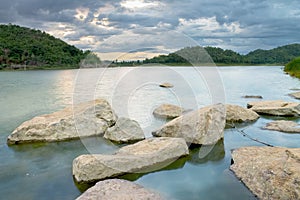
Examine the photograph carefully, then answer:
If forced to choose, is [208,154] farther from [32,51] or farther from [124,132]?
[32,51]

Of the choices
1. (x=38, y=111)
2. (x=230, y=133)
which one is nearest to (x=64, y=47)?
(x=38, y=111)

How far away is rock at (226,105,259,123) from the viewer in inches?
417

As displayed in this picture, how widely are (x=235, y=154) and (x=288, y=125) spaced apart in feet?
12.9

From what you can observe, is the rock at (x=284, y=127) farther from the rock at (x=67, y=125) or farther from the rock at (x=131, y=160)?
the rock at (x=67, y=125)

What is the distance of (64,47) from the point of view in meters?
71.3

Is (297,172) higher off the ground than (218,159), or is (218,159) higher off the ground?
(297,172)

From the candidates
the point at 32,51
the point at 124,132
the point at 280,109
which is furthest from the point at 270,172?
the point at 32,51

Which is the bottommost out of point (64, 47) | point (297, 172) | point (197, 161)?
point (197, 161)

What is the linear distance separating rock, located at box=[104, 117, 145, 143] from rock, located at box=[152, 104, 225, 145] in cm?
72

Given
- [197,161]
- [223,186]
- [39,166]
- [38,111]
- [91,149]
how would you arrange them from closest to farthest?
[223,186] < [39,166] < [197,161] < [91,149] < [38,111]

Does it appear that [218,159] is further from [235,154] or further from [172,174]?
[172,174]

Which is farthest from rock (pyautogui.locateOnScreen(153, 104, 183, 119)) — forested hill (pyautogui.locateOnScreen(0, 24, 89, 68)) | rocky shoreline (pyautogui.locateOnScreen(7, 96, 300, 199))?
forested hill (pyautogui.locateOnScreen(0, 24, 89, 68))

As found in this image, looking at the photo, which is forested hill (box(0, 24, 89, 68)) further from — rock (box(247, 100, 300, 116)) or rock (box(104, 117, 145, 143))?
rock (box(104, 117, 145, 143))

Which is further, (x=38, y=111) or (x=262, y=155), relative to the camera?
(x=38, y=111)
